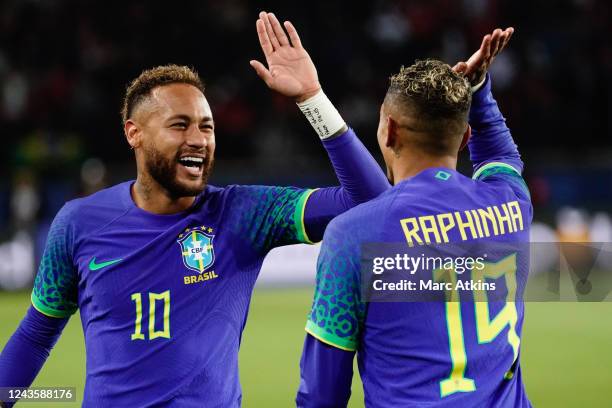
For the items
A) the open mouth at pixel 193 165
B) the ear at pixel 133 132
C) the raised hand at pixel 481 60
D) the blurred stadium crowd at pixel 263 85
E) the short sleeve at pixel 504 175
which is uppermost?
the blurred stadium crowd at pixel 263 85

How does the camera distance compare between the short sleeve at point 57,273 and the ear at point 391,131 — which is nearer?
the ear at point 391,131

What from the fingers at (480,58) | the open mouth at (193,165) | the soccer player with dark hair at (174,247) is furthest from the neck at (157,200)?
the fingers at (480,58)

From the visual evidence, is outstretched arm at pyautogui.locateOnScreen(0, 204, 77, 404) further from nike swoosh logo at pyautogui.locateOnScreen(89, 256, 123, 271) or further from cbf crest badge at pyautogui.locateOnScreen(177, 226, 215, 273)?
cbf crest badge at pyautogui.locateOnScreen(177, 226, 215, 273)

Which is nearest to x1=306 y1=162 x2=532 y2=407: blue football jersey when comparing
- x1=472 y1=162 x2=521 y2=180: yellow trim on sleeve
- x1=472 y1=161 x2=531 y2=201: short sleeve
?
x1=472 y1=161 x2=531 y2=201: short sleeve

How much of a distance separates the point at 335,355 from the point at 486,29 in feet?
49.6

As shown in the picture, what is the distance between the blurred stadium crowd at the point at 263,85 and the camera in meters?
14.9

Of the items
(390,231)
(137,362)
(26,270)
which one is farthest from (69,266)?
(26,270)

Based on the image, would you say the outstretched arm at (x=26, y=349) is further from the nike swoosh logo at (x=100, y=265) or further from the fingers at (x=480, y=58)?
the fingers at (x=480, y=58)

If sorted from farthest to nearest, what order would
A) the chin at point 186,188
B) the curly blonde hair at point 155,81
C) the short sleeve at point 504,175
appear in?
the curly blonde hair at point 155,81, the chin at point 186,188, the short sleeve at point 504,175

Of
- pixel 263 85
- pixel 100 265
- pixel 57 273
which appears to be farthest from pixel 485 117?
pixel 263 85

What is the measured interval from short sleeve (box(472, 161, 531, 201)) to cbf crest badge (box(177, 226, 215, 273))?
110cm

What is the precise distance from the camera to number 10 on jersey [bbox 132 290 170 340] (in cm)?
362

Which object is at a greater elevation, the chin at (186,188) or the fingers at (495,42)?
the fingers at (495,42)

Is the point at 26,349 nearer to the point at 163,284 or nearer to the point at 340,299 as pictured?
the point at 163,284
